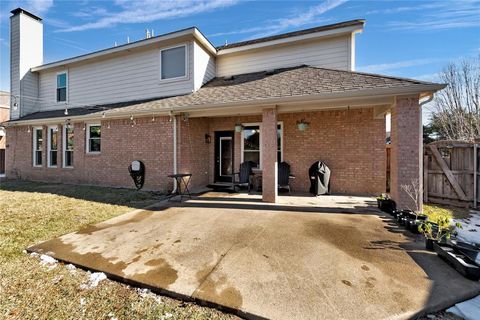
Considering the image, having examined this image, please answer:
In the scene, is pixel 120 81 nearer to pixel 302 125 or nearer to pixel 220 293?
pixel 302 125

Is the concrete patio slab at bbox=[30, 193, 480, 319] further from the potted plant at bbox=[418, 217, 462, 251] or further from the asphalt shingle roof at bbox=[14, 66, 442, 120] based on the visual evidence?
the asphalt shingle roof at bbox=[14, 66, 442, 120]

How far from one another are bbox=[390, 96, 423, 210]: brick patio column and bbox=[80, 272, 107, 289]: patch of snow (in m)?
6.14

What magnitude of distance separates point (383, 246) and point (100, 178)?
10.4m

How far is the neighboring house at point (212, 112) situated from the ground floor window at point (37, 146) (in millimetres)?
52

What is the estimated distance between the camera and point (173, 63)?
9.20m

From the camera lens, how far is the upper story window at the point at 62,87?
38.1 ft

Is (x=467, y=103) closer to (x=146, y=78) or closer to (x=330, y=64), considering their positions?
(x=330, y=64)

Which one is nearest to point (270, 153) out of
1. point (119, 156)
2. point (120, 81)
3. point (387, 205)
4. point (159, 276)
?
point (387, 205)

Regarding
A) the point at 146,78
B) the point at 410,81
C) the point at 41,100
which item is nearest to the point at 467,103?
the point at 410,81

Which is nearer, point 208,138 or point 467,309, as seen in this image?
point 467,309

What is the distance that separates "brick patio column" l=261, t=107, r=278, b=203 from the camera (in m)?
6.33

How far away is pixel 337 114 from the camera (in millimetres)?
7750

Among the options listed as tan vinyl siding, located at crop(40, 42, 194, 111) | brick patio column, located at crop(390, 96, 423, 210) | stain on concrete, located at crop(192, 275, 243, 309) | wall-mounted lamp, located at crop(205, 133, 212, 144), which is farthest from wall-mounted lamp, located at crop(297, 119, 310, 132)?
stain on concrete, located at crop(192, 275, 243, 309)

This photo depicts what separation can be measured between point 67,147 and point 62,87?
3694mm
